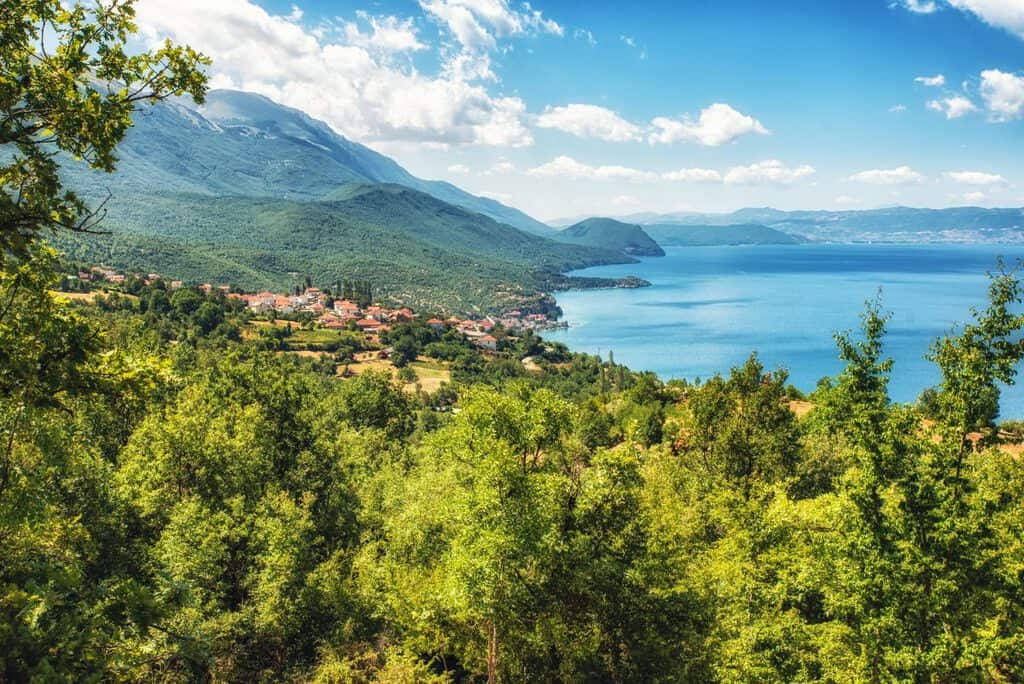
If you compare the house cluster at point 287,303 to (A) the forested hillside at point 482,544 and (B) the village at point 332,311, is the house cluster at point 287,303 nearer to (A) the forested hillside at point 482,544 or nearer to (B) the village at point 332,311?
(B) the village at point 332,311

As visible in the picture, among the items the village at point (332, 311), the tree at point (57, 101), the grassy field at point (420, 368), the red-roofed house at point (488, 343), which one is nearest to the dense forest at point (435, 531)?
the tree at point (57, 101)

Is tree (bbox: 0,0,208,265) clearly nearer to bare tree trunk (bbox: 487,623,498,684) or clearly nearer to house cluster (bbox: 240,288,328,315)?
bare tree trunk (bbox: 487,623,498,684)

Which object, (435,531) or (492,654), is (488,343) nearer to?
(435,531)

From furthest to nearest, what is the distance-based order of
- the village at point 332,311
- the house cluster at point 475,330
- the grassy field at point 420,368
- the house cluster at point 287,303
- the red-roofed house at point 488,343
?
1. the house cluster at point 475,330
2. the house cluster at point 287,303
3. the red-roofed house at point 488,343
4. the village at point 332,311
5. the grassy field at point 420,368

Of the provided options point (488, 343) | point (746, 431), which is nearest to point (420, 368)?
point (488, 343)

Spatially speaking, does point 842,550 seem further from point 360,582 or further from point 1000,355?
point 360,582

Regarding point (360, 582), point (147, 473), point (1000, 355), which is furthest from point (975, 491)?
point (147, 473)

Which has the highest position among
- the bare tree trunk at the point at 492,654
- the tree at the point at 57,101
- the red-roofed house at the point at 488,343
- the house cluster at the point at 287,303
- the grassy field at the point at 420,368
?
the tree at the point at 57,101
